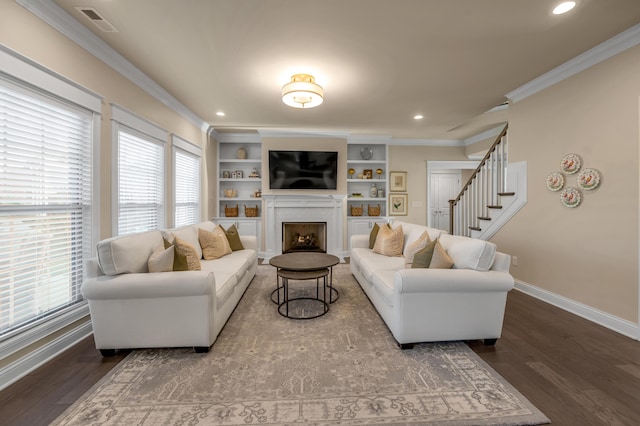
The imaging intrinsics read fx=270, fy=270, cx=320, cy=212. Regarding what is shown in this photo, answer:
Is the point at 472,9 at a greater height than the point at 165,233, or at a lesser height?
greater

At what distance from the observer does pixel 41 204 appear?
209 centimetres

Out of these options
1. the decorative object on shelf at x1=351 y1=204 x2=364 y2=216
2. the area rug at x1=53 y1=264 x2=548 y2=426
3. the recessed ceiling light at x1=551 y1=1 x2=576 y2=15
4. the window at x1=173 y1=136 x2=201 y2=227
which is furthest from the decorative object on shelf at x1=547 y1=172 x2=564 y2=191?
the window at x1=173 y1=136 x2=201 y2=227

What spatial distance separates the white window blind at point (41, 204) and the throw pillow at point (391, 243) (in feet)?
10.5

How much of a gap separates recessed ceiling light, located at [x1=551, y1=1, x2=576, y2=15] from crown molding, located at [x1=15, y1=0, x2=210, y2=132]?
3793 millimetres

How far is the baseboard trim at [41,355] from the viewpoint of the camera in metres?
1.78

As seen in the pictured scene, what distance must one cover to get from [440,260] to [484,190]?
2.64 m

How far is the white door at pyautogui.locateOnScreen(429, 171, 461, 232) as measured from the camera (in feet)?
23.8

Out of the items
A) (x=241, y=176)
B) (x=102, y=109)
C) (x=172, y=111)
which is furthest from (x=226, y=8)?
(x=241, y=176)

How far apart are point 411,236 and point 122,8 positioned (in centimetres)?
362

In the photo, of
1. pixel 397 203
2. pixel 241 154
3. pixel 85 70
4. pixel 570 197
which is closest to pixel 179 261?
pixel 85 70

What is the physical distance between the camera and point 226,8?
2059mm

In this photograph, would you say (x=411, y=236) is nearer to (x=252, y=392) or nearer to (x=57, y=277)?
(x=252, y=392)

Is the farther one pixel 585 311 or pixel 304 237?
pixel 304 237

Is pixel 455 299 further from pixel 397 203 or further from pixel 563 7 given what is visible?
pixel 397 203
